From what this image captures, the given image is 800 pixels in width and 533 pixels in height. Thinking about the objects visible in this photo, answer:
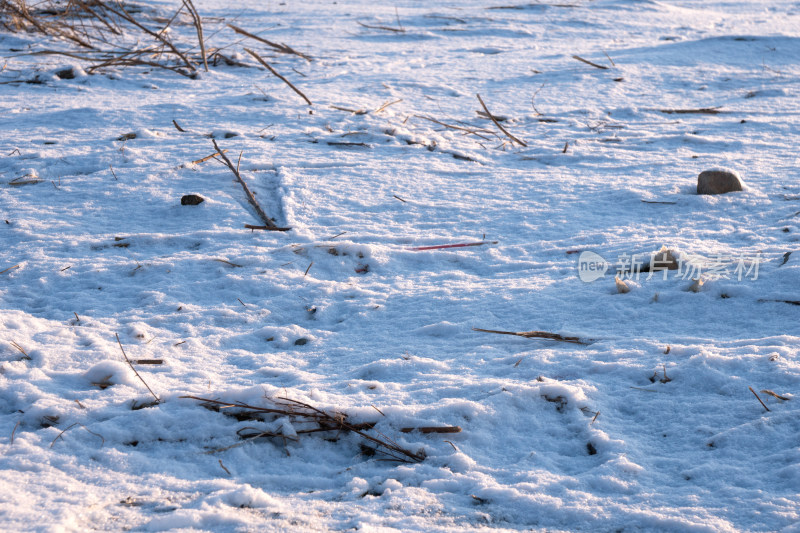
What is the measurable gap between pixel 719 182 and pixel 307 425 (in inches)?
87.1

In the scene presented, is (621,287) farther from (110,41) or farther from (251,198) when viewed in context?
(110,41)

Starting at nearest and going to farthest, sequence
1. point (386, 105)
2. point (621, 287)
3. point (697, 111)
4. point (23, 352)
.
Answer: point (23, 352) < point (621, 287) < point (386, 105) < point (697, 111)

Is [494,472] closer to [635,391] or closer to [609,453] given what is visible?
[609,453]

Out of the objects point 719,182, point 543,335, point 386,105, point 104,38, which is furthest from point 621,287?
point 104,38

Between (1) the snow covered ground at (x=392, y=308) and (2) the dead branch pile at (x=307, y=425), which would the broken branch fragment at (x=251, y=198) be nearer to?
(1) the snow covered ground at (x=392, y=308)

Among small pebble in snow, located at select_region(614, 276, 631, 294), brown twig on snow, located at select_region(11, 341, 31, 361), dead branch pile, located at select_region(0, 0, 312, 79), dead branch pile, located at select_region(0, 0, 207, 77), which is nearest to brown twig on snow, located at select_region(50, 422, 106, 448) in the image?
brown twig on snow, located at select_region(11, 341, 31, 361)

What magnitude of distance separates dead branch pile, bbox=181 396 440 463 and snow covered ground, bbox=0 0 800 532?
0.02 m

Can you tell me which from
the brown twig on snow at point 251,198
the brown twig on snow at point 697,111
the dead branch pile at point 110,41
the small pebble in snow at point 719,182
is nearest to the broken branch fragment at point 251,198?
the brown twig on snow at point 251,198

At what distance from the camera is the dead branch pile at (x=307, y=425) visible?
1421 mm

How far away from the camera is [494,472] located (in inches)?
53.1

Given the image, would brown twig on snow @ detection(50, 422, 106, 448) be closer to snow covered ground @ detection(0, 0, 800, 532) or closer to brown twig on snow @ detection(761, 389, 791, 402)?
snow covered ground @ detection(0, 0, 800, 532)

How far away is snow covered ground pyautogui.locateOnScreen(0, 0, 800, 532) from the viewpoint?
4.20 feet

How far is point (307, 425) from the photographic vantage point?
148 cm

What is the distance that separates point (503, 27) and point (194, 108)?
420 cm
